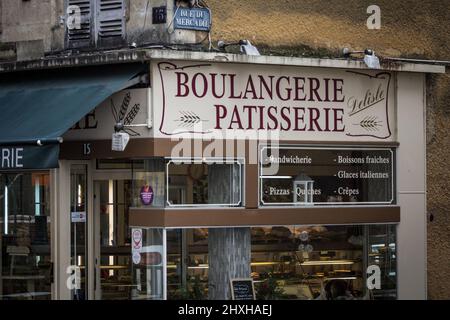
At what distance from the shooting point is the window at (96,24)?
50.5 feet

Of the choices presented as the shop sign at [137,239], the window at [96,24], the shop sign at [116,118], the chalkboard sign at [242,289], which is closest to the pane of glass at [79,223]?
the shop sign at [116,118]

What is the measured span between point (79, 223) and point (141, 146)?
1.89m

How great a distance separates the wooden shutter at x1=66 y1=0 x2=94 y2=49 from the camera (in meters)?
15.6

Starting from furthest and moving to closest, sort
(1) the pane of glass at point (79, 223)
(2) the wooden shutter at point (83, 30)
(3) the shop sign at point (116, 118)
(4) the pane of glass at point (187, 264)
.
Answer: (1) the pane of glass at point (79, 223), (2) the wooden shutter at point (83, 30), (4) the pane of glass at point (187, 264), (3) the shop sign at point (116, 118)

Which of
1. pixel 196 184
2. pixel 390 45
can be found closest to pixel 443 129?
pixel 390 45

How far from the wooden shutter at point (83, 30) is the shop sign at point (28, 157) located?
2.05 m

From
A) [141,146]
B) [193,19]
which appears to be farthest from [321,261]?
[193,19]

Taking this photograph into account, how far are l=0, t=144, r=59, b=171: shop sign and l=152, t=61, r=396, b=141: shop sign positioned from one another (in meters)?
1.52

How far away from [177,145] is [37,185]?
2489 millimetres

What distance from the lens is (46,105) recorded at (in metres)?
15.2

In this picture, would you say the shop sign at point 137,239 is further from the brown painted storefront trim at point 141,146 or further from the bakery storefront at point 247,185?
the brown painted storefront trim at point 141,146

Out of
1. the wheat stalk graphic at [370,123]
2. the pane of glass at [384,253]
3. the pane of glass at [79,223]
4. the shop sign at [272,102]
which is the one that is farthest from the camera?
the pane of glass at [384,253]

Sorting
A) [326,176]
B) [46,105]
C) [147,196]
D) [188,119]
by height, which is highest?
[46,105]

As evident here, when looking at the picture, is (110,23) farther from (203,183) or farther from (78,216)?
(78,216)
